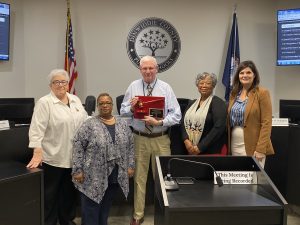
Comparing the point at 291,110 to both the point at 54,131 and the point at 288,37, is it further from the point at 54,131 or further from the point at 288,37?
the point at 54,131

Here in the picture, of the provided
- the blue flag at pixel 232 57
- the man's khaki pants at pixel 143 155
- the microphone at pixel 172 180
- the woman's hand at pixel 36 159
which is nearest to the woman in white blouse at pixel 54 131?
the woman's hand at pixel 36 159

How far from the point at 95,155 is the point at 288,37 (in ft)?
12.6

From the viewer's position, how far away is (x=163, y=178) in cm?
198

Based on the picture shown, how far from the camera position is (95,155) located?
101 inches

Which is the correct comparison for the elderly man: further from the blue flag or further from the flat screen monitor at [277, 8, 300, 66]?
the flat screen monitor at [277, 8, 300, 66]

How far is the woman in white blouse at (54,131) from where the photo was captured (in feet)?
8.66

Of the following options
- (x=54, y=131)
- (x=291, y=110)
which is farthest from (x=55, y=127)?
(x=291, y=110)

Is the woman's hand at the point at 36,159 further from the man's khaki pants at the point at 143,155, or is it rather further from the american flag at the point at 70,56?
the american flag at the point at 70,56

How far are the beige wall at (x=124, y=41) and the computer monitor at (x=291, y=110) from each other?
1917 mm

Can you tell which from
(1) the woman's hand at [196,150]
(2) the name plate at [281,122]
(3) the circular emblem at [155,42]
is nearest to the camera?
(1) the woman's hand at [196,150]

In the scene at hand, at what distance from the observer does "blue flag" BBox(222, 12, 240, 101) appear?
5.57m

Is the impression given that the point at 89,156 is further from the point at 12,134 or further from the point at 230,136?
the point at 230,136

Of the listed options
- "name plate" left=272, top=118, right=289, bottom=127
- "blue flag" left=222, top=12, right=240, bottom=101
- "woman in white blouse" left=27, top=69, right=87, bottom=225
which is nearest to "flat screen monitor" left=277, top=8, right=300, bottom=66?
"blue flag" left=222, top=12, right=240, bottom=101

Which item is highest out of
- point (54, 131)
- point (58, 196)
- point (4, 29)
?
point (4, 29)
